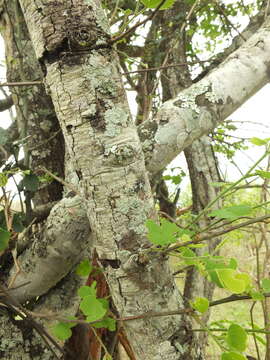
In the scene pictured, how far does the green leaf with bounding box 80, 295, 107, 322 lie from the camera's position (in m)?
0.62

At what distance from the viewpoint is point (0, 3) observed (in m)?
1.35

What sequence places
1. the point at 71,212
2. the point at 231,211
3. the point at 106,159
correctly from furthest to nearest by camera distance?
1. the point at 71,212
2. the point at 106,159
3. the point at 231,211

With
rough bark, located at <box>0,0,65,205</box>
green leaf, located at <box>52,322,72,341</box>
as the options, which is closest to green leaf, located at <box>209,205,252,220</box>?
green leaf, located at <box>52,322,72,341</box>

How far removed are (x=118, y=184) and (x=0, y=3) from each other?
1090mm

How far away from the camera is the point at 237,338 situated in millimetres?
551

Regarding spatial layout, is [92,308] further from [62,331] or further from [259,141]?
[259,141]

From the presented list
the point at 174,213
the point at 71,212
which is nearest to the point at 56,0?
the point at 71,212

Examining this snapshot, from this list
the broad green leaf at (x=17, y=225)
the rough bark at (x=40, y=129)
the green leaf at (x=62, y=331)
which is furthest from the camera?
the rough bark at (x=40, y=129)

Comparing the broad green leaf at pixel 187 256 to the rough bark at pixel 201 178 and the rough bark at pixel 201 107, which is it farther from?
the rough bark at pixel 201 178

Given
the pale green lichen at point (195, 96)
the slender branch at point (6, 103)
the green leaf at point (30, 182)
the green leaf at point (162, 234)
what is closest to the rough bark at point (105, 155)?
the green leaf at point (162, 234)

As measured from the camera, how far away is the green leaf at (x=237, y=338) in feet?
1.79

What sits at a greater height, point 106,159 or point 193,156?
point 193,156

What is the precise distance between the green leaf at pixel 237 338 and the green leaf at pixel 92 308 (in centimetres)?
22

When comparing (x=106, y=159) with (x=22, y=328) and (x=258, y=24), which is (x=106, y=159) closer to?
(x=22, y=328)
